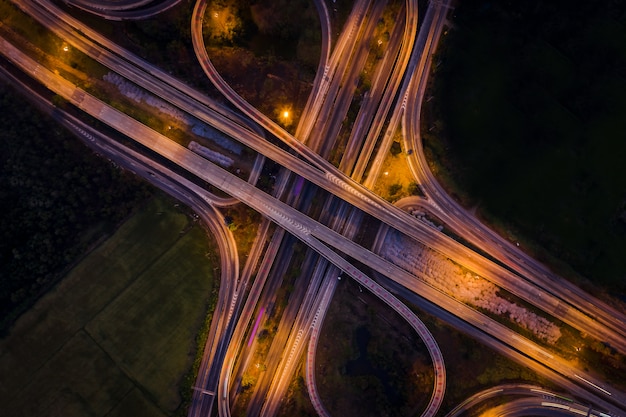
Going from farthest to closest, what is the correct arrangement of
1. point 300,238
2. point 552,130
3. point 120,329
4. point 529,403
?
point 300,238, point 529,403, point 552,130, point 120,329

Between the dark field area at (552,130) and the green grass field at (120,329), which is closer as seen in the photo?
the green grass field at (120,329)

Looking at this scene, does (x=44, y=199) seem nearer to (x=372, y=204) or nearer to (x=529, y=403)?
(x=372, y=204)

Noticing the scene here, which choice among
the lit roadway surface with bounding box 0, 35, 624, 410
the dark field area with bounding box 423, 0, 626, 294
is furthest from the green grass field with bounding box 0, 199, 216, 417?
the dark field area with bounding box 423, 0, 626, 294

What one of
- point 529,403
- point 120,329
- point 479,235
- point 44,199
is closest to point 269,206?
point 120,329

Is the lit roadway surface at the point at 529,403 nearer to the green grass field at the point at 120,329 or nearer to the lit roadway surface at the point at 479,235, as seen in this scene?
the lit roadway surface at the point at 479,235

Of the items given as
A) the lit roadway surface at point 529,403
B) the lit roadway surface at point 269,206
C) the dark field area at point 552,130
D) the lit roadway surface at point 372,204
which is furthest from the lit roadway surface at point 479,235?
the lit roadway surface at point 529,403

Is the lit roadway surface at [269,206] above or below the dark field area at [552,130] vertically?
below

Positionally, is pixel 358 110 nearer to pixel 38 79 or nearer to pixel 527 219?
pixel 527 219

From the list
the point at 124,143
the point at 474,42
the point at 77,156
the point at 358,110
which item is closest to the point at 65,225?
the point at 77,156
